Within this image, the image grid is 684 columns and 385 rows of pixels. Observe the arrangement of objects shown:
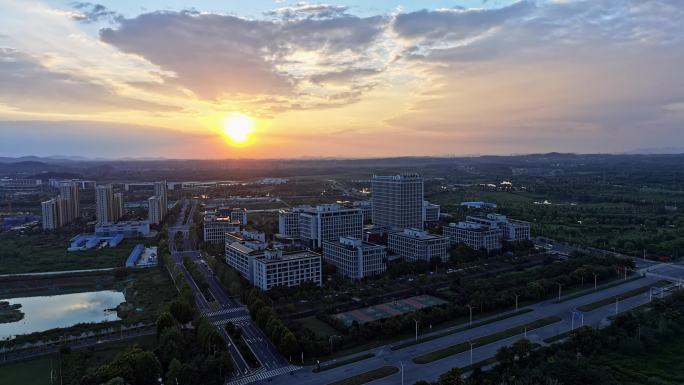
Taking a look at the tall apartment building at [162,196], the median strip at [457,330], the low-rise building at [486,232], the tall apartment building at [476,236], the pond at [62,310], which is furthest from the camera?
the tall apartment building at [162,196]

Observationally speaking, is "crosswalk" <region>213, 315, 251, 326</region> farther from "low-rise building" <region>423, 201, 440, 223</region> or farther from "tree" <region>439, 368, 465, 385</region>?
"low-rise building" <region>423, 201, 440, 223</region>

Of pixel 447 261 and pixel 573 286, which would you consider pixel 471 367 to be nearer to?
pixel 573 286

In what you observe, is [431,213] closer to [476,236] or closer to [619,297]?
[476,236]

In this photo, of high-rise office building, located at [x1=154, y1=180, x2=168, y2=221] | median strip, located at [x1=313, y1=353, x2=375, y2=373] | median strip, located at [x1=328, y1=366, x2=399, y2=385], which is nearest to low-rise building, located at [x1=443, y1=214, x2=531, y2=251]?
median strip, located at [x1=313, y1=353, x2=375, y2=373]

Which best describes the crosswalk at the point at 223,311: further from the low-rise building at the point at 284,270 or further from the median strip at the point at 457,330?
the median strip at the point at 457,330

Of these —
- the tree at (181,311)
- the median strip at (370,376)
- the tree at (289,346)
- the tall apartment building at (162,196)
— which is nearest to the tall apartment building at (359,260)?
the tree at (181,311)

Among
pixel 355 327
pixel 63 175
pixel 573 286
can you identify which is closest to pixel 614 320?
pixel 573 286
